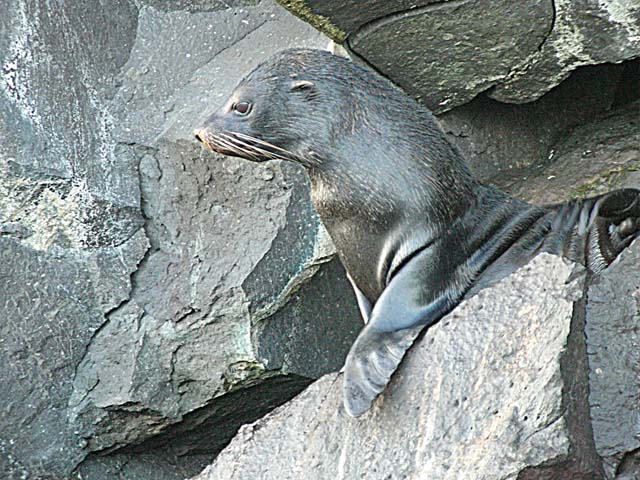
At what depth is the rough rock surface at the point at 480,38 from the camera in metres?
3.84

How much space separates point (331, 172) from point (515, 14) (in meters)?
1.02

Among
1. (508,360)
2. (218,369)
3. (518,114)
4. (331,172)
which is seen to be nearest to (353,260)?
(331,172)

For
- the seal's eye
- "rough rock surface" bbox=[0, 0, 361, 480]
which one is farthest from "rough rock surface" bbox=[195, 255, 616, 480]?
"rough rock surface" bbox=[0, 0, 361, 480]

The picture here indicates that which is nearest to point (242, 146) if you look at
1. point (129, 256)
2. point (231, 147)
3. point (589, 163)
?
point (231, 147)

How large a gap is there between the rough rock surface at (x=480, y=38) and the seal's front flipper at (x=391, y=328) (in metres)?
1.06

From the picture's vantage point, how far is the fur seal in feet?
10.5

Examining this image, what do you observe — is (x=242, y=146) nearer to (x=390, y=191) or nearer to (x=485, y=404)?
(x=390, y=191)

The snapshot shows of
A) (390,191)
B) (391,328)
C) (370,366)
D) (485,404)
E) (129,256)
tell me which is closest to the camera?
(485,404)

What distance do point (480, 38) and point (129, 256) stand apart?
1491 millimetres

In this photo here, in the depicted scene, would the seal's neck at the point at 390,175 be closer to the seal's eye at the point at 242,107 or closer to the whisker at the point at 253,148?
the whisker at the point at 253,148

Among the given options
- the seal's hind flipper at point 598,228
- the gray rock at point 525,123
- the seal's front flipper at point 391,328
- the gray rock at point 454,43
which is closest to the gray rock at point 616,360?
the seal's hind flipper at point 598,228

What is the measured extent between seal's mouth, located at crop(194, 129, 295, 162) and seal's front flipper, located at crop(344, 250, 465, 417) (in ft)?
1.65

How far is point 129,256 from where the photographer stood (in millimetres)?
4305

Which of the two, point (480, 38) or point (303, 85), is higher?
point (480, 38)
